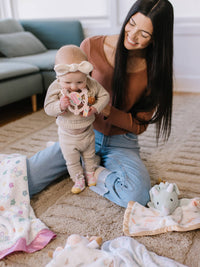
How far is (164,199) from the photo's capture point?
126 cm

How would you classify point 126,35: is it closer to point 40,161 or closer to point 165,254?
point 40,161

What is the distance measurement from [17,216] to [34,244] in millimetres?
152

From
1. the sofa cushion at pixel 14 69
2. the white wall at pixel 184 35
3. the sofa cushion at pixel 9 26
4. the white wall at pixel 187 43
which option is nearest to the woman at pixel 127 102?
the sofa cushion at pixel 14 69

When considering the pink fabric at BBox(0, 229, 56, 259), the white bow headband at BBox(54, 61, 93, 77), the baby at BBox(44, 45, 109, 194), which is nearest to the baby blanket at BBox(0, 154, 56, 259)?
the pink fabric at BBox(0, 229, 56, 259)

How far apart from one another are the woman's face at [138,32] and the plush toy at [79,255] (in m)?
0.81

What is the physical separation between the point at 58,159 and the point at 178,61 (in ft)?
7.74

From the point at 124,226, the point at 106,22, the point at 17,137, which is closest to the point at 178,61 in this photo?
the point at 106,22

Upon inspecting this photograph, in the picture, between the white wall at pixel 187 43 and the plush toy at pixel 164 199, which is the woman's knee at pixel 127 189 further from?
the white wall at pixel 187 43

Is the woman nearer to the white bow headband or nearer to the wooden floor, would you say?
the white bow headband

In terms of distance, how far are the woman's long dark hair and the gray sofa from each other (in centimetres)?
132

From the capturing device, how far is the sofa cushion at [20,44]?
10.2 ft

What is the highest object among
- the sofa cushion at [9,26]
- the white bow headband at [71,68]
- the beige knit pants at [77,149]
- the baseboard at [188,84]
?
the white bow headband at [71,68]

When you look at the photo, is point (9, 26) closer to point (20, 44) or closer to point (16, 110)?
point (20, 44)

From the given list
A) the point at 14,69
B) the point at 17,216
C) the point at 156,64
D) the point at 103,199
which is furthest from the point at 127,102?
the point at 14,69
